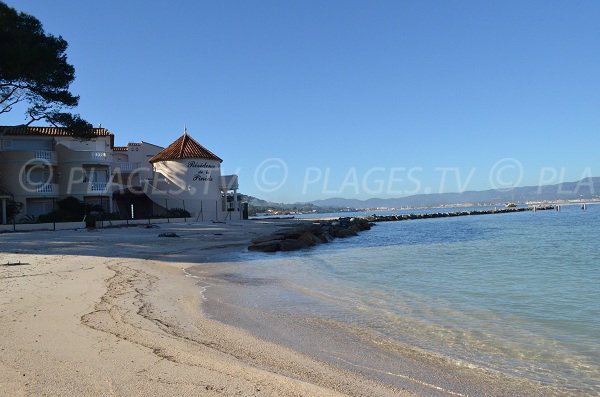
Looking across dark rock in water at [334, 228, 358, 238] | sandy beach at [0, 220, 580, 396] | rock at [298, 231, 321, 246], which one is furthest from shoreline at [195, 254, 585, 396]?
dark rock in water at [334, 228, 358, 238]

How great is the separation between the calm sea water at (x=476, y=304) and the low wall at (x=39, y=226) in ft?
55.7

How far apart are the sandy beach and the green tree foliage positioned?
2271 centimetres

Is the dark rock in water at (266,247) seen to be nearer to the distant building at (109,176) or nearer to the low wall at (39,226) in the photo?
the low wall at (39,226)

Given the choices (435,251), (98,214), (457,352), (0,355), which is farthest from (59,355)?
(98,214)

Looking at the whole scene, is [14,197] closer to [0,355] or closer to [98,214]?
[98,214]

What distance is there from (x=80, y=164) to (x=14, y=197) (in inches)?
199

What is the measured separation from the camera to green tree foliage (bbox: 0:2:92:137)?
29.2 m

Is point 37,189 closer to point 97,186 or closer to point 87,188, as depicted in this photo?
point 87,188

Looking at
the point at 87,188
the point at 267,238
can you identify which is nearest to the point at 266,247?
the point at 267,238

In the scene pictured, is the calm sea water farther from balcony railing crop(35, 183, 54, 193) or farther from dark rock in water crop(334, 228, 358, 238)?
balcony railing crop(35, 183, 54, 193)

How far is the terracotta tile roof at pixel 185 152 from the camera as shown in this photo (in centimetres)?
4431

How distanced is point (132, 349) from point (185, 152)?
40096 mm

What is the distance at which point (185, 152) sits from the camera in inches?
1753

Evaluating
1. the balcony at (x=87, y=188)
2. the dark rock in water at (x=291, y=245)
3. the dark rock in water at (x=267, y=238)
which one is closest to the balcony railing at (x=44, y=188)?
the balcony at (x=87, y=188)
